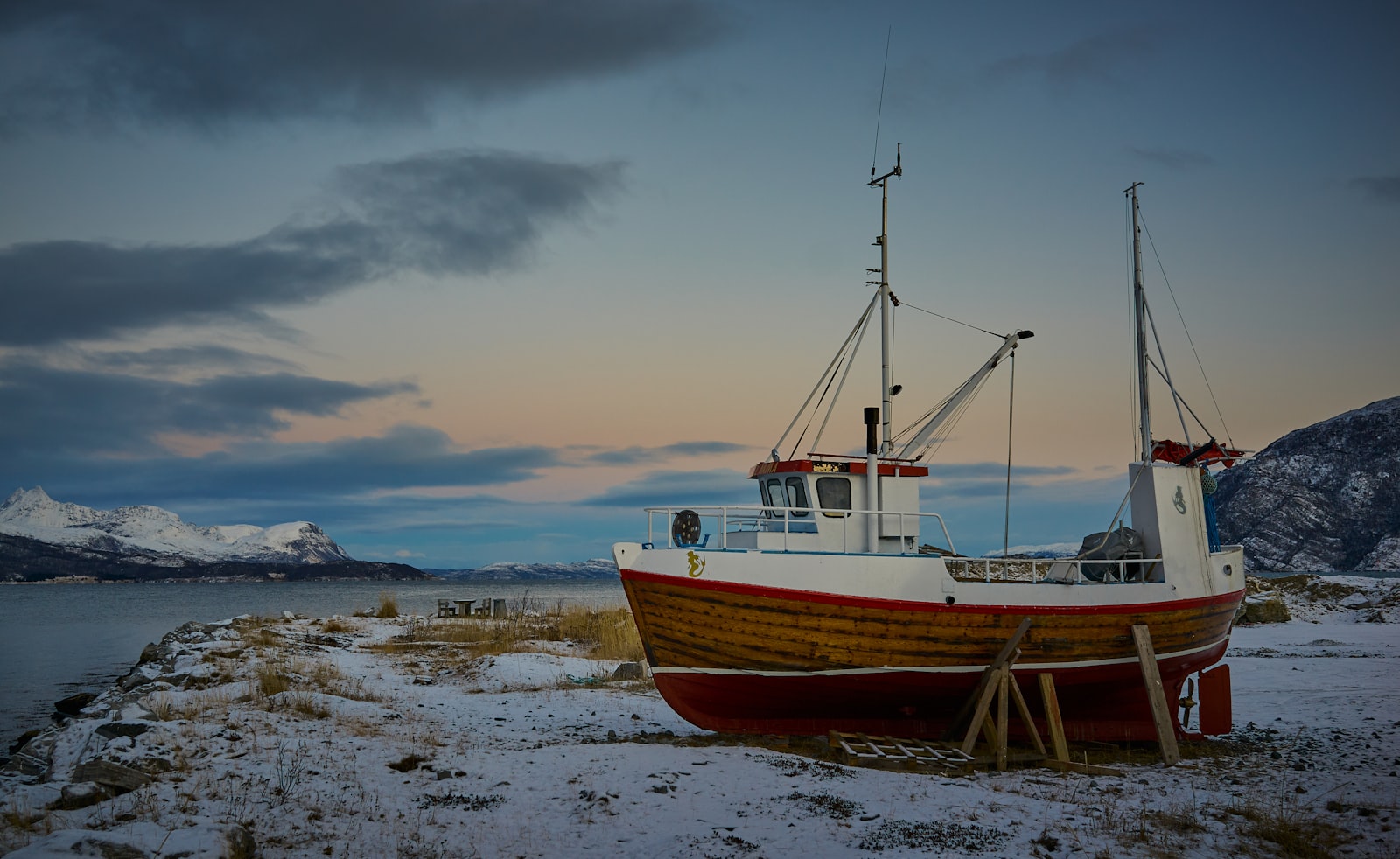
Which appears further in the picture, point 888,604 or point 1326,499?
point 1326,499

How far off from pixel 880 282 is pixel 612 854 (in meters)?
11.5

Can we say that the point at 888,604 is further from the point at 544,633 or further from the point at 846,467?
the point at 544,633

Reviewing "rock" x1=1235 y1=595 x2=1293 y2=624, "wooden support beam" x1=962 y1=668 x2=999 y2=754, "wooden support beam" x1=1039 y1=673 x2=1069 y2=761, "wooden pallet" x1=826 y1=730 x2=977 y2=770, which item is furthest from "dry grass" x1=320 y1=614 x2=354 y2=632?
"rock" x1=1235 y1=595 x2=1293 y2=624

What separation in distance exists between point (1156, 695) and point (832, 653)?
17.6ft

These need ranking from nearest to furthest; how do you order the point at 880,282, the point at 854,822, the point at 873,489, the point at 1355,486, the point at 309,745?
the point at 854,822
the point at 309,745
the point at 873,489
the point at 880,282
the point at 1355,486

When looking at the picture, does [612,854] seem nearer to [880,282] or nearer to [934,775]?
[934,775]

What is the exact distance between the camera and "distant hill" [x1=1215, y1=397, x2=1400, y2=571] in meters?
142

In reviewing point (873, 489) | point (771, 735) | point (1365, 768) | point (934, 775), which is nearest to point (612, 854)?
point (934, 775)

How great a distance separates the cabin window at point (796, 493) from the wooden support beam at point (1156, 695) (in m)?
5.86

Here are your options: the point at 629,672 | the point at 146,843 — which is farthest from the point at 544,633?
the point at 146,843

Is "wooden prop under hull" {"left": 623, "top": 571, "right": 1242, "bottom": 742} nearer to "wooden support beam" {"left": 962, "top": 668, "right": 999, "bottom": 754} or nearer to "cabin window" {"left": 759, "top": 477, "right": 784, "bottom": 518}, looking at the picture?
"wooden support beam" {"left": 962, "top": 668, "right": 999, "bottom": 754}

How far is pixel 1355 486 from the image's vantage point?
152m

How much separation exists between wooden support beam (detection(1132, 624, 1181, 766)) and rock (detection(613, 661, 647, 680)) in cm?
1098

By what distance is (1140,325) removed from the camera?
1800cm
